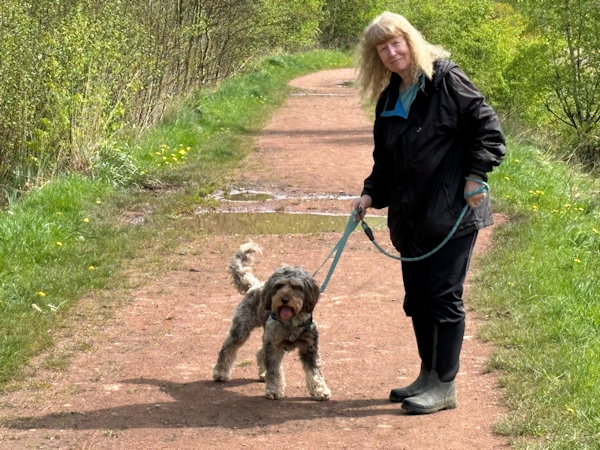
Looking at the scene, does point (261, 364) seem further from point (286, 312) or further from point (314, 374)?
point (286, 312)

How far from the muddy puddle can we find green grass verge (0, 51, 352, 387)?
46 centimetres

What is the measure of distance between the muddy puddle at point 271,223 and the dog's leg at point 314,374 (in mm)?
4732

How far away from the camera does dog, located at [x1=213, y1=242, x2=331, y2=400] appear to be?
5363 mm

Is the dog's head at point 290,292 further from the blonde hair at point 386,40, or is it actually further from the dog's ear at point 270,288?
the blonde hair at point 386,40

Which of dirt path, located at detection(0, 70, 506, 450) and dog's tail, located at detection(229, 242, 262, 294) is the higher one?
dog's tail, located at detection(229, 242, 262, 294)

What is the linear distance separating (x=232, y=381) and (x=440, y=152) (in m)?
2.20

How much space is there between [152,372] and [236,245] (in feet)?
11.9

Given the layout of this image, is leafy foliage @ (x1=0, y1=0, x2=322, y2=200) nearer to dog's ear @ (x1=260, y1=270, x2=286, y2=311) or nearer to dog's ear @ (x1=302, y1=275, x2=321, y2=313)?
dog's ear @ (x1=260, y1=270, x2=286, y2=311)

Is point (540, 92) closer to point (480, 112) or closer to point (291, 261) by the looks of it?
point (291, 261)

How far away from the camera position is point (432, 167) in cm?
512

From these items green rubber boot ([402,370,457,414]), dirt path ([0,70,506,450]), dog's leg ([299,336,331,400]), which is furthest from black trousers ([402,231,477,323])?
dog's leg ([299,336,331,400])

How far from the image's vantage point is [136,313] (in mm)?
7578

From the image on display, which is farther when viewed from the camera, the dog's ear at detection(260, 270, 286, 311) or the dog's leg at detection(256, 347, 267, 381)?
the dog's leg at detection(256, 347, 267, 381)

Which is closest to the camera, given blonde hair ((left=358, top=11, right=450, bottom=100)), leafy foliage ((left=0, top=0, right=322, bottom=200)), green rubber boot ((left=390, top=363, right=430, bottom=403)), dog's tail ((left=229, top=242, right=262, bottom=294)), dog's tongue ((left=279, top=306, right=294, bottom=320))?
blonde hair ((left=358, top=11, right=450, bottom=100))
